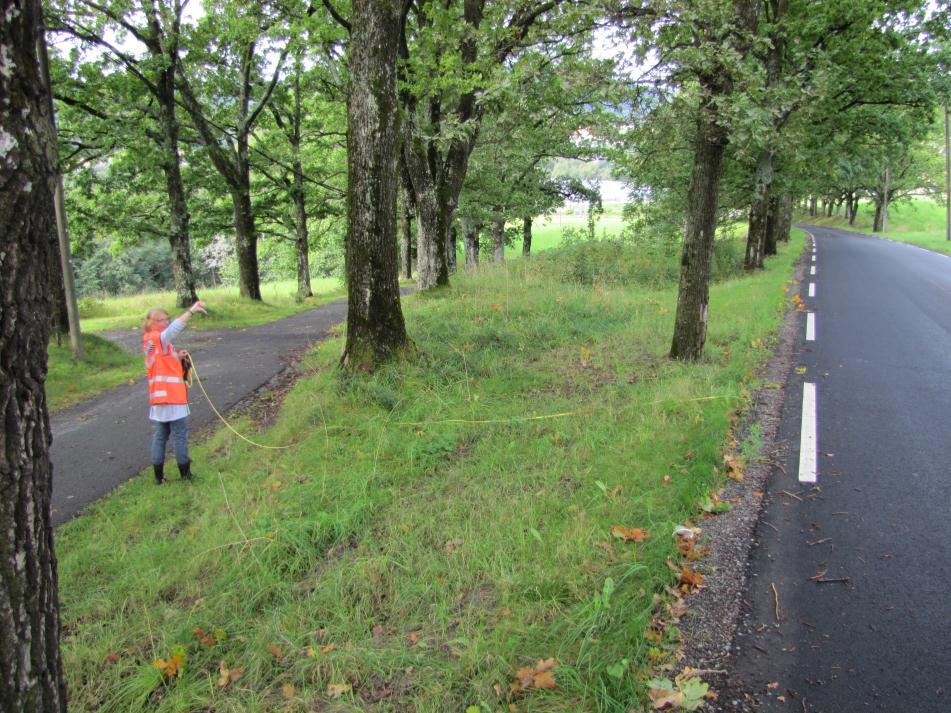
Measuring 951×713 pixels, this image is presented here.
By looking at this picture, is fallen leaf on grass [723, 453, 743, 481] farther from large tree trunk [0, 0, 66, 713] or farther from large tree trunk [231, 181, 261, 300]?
large tree trunk [231, 181, 261, 300]

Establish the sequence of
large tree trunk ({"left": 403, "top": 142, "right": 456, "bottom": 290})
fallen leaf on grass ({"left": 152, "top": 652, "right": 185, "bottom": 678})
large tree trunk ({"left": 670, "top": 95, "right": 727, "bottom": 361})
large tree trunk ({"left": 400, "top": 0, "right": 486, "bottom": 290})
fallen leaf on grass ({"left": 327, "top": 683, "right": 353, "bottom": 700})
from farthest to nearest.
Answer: large tree trunk ({"left": 403, "top": 142, "right": 456, "bottom": 290}), large tree trunk ({"left": 400, "top": 0, "right": 486, "bottom": 290}), large tree trunk ({"left": 670, "top": 95, "right": 727, "bottom": 361}), fallen leaf on grass ({"left": 152, "top": 652, "right": 185, "bottom": 678}), fallen leaf on grass ({"left": 327, "top": 683, "right": 353, "bottom": 700})

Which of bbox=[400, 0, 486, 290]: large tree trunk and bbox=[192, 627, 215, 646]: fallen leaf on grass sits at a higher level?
bbox=[400, 0, 486, 290]: large tree trunk

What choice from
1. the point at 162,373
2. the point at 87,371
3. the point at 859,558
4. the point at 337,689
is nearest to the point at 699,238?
the point at 859,558

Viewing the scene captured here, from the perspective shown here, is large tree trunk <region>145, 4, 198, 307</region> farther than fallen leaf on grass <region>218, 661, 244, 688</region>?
Yes

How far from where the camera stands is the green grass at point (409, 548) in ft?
10.6

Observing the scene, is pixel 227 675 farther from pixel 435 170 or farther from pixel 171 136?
pixel 171 136

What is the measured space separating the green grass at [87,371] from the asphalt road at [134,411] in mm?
357

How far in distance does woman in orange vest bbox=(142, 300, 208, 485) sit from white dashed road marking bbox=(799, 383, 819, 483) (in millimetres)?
5939

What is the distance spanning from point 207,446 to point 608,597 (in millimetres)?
5168

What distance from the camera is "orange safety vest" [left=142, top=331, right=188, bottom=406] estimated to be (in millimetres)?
5789

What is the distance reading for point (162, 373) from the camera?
231 inches

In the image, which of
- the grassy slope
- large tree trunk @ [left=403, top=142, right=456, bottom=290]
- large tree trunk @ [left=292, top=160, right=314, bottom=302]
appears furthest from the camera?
large tree trunk @ [left=292, top=160, right=314, bottom=302]

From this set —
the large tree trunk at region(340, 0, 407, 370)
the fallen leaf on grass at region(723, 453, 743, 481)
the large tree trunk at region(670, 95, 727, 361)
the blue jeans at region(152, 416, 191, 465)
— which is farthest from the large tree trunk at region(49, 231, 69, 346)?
the fallen leaf on grass at region(723, 453, 743, 481)

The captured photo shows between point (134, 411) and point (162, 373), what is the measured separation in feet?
9.65
